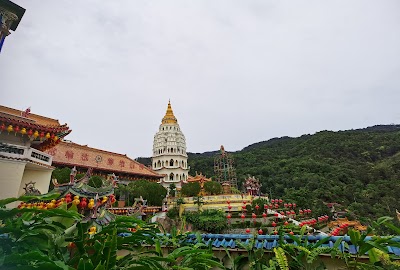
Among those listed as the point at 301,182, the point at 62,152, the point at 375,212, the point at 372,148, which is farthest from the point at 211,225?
the point at 372,148

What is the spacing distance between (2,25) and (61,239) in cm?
1002

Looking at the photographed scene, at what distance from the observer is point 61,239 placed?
2.13 metres

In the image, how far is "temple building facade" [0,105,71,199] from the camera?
994 centimetres

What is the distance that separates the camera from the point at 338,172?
51.8 m

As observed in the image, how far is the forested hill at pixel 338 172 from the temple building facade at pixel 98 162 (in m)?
20.6

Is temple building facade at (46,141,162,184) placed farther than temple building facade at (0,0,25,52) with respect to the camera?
Yes

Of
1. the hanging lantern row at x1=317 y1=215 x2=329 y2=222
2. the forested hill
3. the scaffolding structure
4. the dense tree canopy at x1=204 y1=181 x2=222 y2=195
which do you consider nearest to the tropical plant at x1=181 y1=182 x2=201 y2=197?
the dense tree canopy at x1=204 y1=181 x2=222 y2=195

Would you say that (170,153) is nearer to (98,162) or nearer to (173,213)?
(98,162)

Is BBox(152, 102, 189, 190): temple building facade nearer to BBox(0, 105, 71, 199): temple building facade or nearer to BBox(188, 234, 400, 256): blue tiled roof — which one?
BBox(0, 105, 71, 199): temple building facade

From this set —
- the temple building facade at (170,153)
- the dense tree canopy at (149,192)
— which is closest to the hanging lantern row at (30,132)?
the dense tree canopy at (149,192)

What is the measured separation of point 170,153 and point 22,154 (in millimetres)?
31043

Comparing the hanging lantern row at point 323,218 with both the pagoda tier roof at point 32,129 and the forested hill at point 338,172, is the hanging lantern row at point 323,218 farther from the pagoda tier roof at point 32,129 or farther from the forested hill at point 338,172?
the pagoda tier roof at point 32,129

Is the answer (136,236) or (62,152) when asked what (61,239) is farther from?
(62,152)

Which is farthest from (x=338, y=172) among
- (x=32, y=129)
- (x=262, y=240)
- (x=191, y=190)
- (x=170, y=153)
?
(x=32, y=129)
